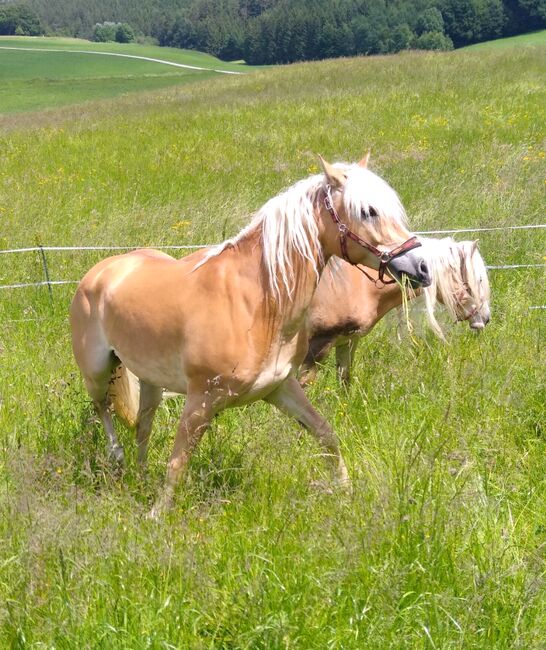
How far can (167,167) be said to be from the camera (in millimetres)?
13922

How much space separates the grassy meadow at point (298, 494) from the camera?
3.30 metres

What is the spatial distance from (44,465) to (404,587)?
2075 millimetres

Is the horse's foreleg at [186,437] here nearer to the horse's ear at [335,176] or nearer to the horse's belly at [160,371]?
the horse's belly at [160,371]

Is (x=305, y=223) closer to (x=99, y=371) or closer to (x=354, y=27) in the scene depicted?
(x=99, y=371)

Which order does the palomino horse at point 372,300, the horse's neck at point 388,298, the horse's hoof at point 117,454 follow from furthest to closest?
the horse's neck at point 388,298, the palomino horse at point 372,300, the horse's hoof at point 117,454

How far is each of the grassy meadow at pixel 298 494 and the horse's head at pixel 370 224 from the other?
0.81 meters

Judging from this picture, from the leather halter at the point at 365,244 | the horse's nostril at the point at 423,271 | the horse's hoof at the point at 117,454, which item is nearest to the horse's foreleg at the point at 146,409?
the horse's hoof at the point at 117,454

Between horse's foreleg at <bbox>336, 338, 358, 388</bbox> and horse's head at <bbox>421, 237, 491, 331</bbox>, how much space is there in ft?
2.13

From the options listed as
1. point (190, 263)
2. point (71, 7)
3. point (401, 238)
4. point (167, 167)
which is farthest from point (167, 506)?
point (71, 7)

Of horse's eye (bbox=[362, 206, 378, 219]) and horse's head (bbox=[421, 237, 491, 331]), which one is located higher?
horse's eye (bbox=[362, 206, 378, 219])

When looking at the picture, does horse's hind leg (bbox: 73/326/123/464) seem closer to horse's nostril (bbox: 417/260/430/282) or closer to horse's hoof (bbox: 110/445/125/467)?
horse's hoof (bbox: 110/445/125/467)

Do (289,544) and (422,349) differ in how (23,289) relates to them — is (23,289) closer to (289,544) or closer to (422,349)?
(422,349)

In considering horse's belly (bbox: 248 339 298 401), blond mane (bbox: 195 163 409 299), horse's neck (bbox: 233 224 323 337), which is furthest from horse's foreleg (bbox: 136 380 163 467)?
blond mane (bbox: 195 163 409 299)

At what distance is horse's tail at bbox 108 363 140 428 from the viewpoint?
5332 millimetres
